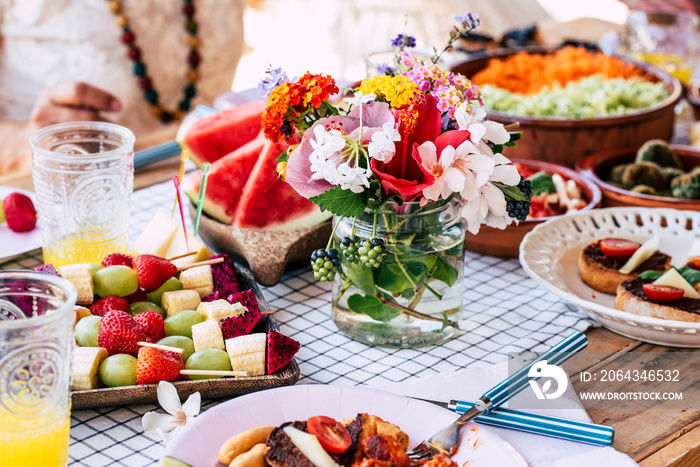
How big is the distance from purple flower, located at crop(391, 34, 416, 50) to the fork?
594 millimetres

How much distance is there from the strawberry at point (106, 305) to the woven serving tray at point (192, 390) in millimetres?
183

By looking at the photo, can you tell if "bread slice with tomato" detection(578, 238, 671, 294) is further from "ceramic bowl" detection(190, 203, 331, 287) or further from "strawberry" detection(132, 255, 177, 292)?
"strawberry" detection(132, 255, 177, 292)

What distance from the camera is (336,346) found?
136 centimetres

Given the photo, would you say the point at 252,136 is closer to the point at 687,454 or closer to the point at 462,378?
the point at 462,378

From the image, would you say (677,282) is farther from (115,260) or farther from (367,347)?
(115,260)

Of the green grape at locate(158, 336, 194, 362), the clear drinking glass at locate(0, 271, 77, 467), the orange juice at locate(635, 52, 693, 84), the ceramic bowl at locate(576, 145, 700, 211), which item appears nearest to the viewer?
the clear drinking glass at locate(0, 271, 77, 467)

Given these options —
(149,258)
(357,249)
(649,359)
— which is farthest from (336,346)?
(649,359)

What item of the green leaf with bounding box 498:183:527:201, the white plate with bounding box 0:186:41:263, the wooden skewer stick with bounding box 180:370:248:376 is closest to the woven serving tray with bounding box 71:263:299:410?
the wooden skewer stick with bounding box 180:370:248:376

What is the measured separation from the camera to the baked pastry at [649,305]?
1.32 m

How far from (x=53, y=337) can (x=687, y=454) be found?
0.91 meters

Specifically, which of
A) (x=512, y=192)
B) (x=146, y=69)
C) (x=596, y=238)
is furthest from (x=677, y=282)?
(x=146, y=69)

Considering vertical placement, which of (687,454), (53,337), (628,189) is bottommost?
(687,454)

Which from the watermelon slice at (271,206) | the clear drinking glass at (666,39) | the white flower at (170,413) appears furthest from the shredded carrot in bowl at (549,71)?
the white flower at (170,413)

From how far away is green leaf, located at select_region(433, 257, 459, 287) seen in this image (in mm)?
1288
